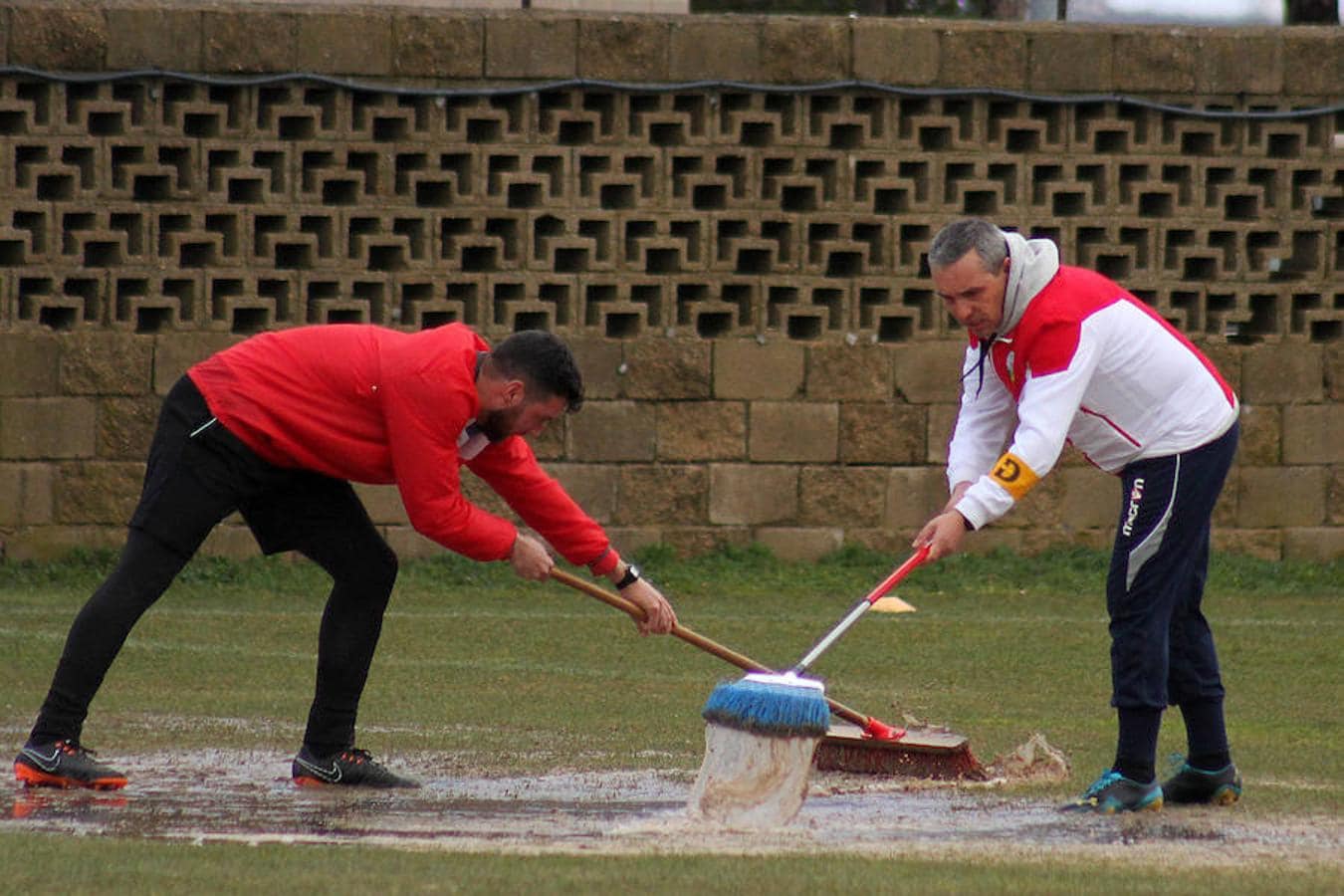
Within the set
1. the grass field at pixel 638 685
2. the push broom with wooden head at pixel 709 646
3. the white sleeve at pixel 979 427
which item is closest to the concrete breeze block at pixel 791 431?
the grass field at pixel 638 685

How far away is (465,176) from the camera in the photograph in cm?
1395

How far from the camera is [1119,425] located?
686 cm

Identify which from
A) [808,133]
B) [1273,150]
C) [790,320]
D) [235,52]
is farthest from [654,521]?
[1273,150]

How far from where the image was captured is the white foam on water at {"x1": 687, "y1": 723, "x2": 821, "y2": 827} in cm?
649

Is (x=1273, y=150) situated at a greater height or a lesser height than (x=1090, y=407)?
greater

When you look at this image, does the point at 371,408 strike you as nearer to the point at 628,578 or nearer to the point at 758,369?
the point at 628,578

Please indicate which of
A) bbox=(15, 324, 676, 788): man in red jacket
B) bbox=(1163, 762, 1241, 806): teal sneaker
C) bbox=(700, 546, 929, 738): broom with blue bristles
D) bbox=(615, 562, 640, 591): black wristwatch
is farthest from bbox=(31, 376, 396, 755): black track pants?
bbox=(1163, 762, 1241, 806): teal sneaker

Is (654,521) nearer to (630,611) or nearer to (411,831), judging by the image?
(630,611)

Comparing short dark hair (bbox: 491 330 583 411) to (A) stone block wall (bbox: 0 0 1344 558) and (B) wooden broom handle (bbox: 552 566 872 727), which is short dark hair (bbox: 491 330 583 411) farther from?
(A) stone block wall (bbox: 0 0 1344 558)

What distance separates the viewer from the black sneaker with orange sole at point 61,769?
22.7 feet

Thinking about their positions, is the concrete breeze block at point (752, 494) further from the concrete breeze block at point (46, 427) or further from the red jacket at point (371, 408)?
the red jacket at point (371, 408)

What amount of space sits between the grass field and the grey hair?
1694 millimetres

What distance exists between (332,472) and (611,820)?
55.2 inches

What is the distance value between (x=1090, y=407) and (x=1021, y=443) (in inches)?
12.0
